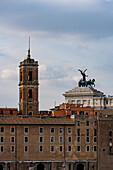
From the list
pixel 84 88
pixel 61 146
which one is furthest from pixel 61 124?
pixel 84 88

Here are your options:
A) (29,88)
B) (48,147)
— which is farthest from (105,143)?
(29,88)

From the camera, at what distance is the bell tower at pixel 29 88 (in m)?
115

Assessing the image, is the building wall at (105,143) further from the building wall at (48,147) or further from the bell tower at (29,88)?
the bell tower at (29,88)

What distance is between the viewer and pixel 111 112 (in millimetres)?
117562

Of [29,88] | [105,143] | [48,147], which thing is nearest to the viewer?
[48,147]

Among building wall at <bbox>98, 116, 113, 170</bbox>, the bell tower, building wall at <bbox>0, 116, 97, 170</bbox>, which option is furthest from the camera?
the bell tower

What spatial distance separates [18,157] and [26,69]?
1813 cm

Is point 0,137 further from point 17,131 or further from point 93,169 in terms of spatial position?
point 93,169

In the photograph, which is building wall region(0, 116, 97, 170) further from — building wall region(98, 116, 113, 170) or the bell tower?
the bell tower

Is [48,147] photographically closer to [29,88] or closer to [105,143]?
[105,143]

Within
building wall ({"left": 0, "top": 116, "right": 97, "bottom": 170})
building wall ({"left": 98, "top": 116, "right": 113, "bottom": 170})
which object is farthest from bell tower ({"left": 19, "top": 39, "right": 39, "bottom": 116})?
building wall ({"left": 98, "top": 116, "right": 113, "bottom": 170})

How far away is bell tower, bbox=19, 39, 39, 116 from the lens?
4528 inches

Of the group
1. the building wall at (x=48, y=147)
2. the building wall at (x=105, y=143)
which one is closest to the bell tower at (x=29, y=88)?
the building wall at (x=48, y=147)

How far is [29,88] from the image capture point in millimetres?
115688
